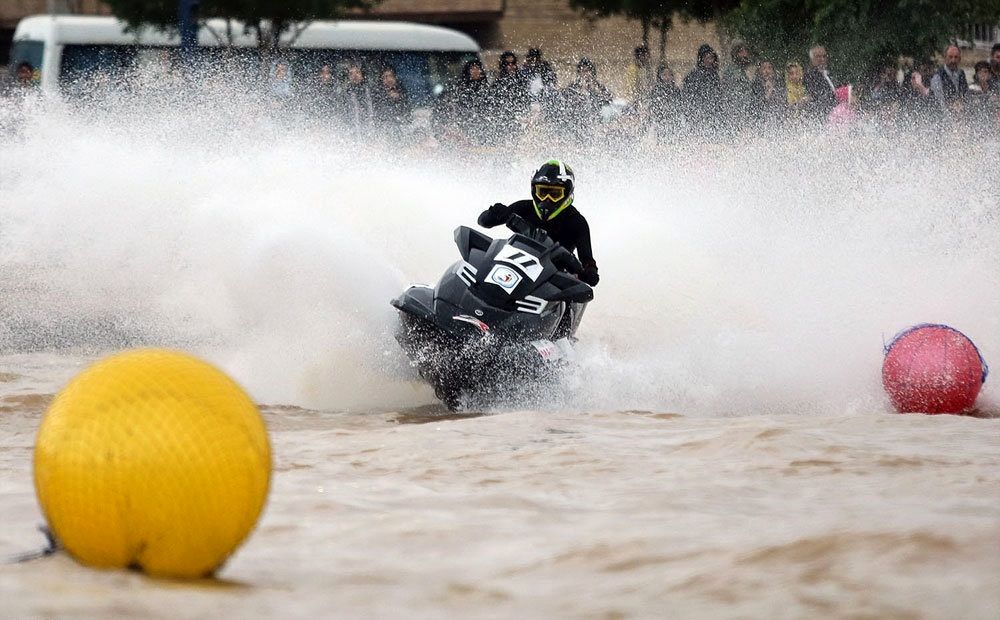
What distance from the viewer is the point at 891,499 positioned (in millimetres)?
6273

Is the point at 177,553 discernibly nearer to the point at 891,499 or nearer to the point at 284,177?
the point at 891,499

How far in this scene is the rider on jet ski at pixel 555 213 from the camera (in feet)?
31.9

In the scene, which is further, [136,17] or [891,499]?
[136,17]

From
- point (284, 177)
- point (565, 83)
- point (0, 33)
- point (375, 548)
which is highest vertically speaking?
point (0, 33)

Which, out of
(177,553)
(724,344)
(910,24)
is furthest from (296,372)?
(910,24)

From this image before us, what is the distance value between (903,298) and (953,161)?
3094 mm

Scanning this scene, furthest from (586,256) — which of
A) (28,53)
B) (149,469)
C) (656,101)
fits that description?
(28,53)

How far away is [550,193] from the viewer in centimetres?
973

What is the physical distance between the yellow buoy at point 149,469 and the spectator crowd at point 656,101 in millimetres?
11939

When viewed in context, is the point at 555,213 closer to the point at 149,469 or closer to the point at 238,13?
the point at 149,469

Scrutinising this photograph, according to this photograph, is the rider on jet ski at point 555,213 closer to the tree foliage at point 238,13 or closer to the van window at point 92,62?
the van window at point 92,62

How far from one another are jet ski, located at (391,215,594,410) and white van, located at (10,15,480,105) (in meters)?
10.7

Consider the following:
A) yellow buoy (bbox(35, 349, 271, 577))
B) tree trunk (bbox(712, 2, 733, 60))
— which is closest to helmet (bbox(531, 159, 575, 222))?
yellow buoy (bbox(35, 349, 271, 577))

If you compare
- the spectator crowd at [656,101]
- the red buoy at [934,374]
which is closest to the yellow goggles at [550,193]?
the red buoy at [934,374]
